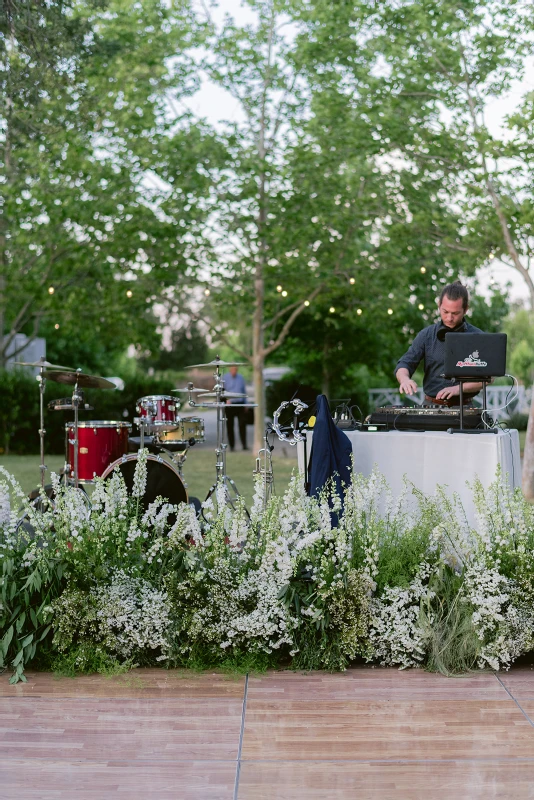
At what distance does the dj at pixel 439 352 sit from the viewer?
553 cm

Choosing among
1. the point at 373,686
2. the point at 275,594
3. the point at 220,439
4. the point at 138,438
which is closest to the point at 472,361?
the point at 275,594

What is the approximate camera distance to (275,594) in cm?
419

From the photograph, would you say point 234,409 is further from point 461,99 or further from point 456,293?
point 456,293

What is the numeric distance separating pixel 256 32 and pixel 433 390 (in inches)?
472

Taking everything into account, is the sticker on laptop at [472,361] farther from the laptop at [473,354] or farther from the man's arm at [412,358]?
the man's arm at [412,358]

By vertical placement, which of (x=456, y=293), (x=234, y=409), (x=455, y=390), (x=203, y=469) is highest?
(x=456, y=293)

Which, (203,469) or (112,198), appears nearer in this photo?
(203,469)

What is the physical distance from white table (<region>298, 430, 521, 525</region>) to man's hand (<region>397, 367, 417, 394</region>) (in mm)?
373

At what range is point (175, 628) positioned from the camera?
4.19 meters

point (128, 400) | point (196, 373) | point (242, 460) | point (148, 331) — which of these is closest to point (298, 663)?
point (242, 460)

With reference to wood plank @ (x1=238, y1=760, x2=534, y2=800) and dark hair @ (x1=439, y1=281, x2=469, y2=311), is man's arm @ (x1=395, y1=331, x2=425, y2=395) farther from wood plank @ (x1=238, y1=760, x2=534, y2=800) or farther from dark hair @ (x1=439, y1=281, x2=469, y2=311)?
wood plank @ (x1=238, y1=760, x2=534, y2=800)

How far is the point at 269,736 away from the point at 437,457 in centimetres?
207

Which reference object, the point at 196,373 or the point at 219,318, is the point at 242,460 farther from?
the point at 196,373

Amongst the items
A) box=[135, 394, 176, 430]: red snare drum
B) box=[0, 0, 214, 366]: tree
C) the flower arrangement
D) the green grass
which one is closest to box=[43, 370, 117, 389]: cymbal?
box=[135, 394, 176, 430]: red snare drum
